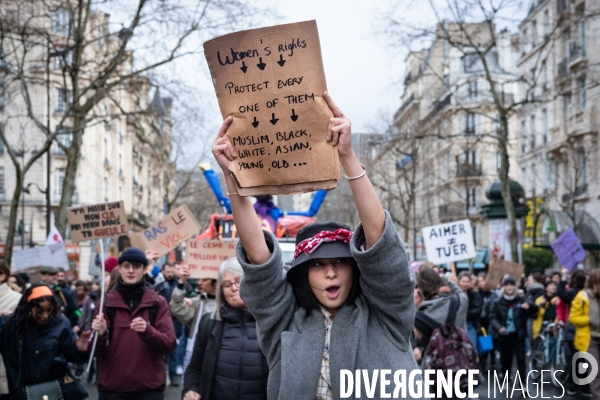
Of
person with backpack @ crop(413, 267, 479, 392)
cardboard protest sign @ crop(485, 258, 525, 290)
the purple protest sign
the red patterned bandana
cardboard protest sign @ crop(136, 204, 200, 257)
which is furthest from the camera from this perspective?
the purple protest sign

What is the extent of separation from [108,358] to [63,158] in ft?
160

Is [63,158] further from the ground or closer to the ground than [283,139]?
further from the ground

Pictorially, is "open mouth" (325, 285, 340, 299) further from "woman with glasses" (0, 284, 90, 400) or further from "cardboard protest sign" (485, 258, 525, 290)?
"cardboard protest sign" (485, 258, 525, 290)

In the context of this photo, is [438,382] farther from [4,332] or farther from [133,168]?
[133,168]

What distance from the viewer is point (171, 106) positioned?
21.0 m

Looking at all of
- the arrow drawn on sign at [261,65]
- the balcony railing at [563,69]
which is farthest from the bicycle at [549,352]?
the balcony railing at [563,69]

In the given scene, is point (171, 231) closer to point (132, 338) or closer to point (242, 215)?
point (132, 338)

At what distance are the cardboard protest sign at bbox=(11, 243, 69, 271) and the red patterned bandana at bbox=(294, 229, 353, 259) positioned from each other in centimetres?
1297

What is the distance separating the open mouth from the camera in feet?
10.6

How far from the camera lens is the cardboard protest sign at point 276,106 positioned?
3.12 metres

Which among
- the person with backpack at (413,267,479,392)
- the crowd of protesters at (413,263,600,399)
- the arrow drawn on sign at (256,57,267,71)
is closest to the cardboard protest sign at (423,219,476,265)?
the crowd of protesters at (413,263,600,399)

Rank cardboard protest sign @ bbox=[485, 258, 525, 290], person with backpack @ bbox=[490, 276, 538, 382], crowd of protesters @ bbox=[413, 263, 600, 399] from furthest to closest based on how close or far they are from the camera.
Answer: cardboard protest sign @ bbox=[485, 258, 525, 290] < person with backpack @ bbox=[490, 276, 538, 382] < crowd of protesters @ bbox=[413, 263, 600, 399]

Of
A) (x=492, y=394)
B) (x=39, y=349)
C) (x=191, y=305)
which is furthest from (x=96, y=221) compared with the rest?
(x=492, y=394)

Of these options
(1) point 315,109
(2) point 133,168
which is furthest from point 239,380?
(2) point 133,168
